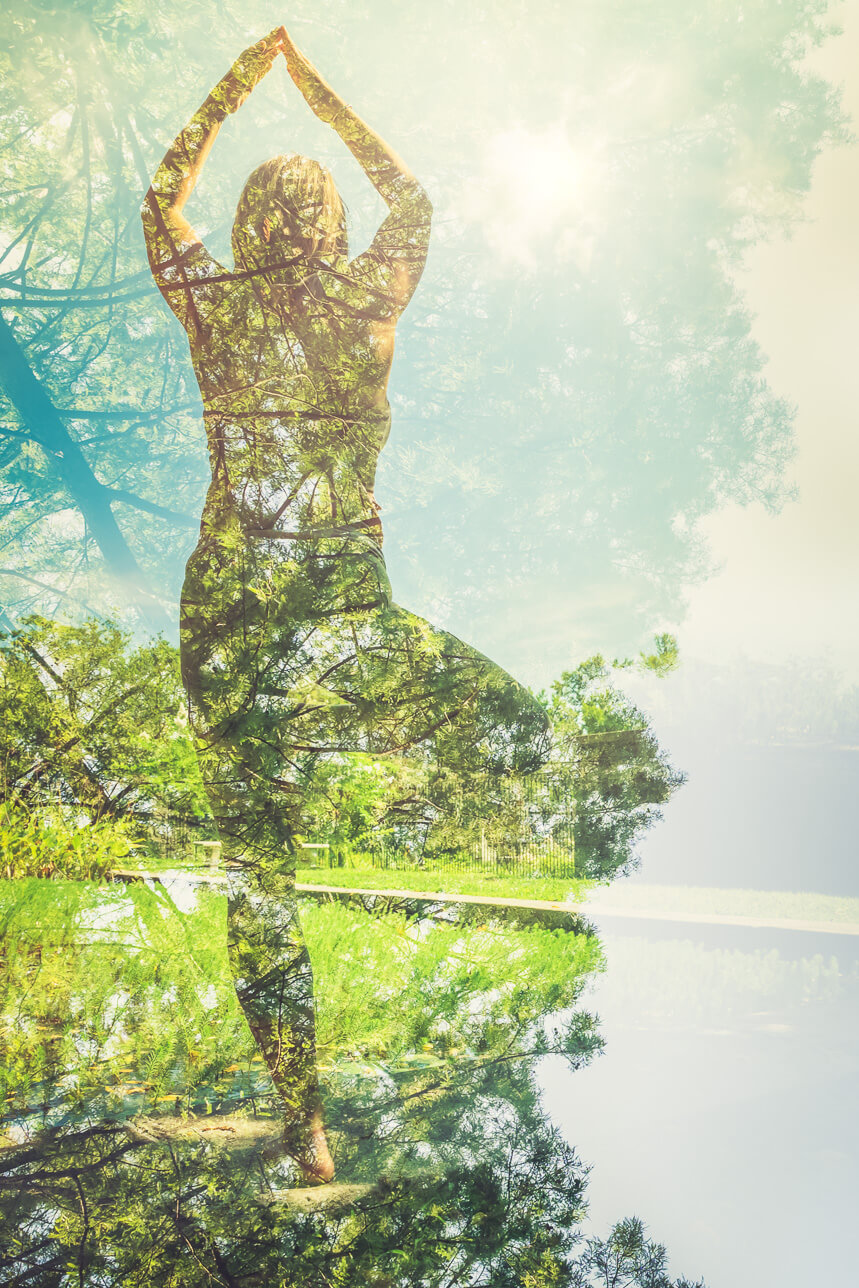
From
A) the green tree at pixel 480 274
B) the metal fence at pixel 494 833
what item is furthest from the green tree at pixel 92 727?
the metal fence at pixel 494 833

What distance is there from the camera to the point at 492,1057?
2295 mm

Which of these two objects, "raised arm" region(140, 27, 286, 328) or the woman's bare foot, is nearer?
the woman's bare foot

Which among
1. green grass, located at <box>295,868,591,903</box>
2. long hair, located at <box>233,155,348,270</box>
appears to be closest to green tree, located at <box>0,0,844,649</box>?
green grass, located at <box>295,868,591,903</box>

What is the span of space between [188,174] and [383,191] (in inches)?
17.4

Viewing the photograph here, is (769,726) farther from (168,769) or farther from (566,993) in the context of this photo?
(168,769)

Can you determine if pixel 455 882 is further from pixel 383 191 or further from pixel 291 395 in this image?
pixel 383 191

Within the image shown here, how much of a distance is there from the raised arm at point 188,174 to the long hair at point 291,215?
119 mm

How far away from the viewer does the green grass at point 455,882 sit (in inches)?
69.6

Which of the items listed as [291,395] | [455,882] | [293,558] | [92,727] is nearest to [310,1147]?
[455,882]

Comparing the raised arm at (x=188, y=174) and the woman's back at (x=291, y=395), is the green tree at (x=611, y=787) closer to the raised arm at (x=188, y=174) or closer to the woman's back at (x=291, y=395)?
the woman's back at (x=291, y=395)

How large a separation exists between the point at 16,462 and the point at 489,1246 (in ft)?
14.7

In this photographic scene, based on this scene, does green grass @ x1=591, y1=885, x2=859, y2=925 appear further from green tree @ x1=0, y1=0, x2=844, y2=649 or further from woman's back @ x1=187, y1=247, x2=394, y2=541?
green tree @ x1=0, y1=0, x2=844, y2=649

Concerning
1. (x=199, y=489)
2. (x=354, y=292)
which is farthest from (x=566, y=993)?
(x=199, y=489)

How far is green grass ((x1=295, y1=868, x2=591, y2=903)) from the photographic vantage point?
177 cm
